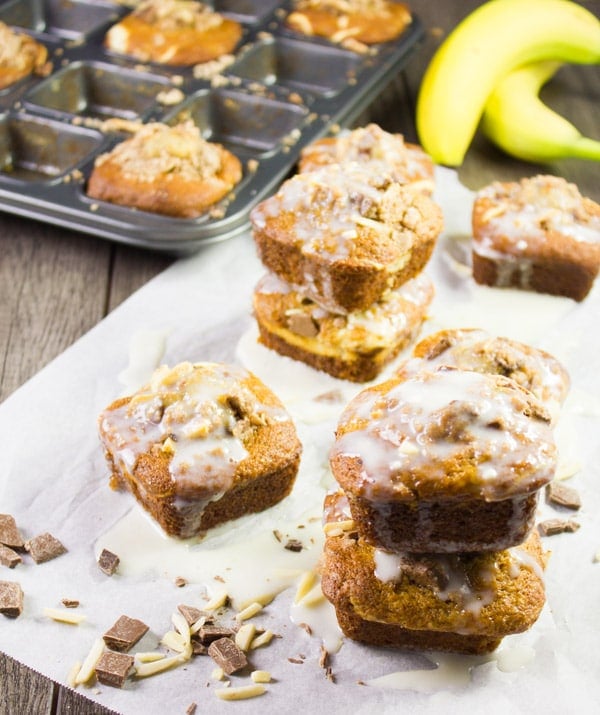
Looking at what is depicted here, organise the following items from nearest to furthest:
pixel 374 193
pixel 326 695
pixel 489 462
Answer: pixel 489 462
pixel 326 695
pixel 374 193

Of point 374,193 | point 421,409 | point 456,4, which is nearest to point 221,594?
point 421,409

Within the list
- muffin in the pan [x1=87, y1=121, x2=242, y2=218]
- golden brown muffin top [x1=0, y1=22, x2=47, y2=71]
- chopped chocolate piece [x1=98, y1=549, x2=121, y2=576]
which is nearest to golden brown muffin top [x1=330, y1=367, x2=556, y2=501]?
chopped chocolate piece [x1=98, y1=549, x2=121, y2=576]

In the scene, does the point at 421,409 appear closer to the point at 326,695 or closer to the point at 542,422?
the point at 542,422

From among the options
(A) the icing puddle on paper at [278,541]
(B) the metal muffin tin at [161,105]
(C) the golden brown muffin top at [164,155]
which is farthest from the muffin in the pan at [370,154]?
(A) the icing puddle on paper at [278,541]

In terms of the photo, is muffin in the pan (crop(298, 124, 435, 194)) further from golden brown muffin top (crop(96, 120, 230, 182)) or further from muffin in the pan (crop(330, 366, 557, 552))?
muffin in the pan (crop(330, 366, 557, 552))

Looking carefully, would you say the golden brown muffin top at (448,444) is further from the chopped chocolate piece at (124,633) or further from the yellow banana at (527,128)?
the yellow banana at (527,128)

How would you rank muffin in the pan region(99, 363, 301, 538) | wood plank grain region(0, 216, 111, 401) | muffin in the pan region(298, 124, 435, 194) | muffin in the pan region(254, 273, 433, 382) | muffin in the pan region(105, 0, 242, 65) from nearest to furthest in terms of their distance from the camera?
muffin in the pan region(99, 363, 301, 538), muffin in the pan region(254, 273, 433, 382), wood plank grain region(0, 216, 111, 401), muffin in the pan region(298, 124, 435, 194), muffin in the pan region(105, 0, 242, 65)
